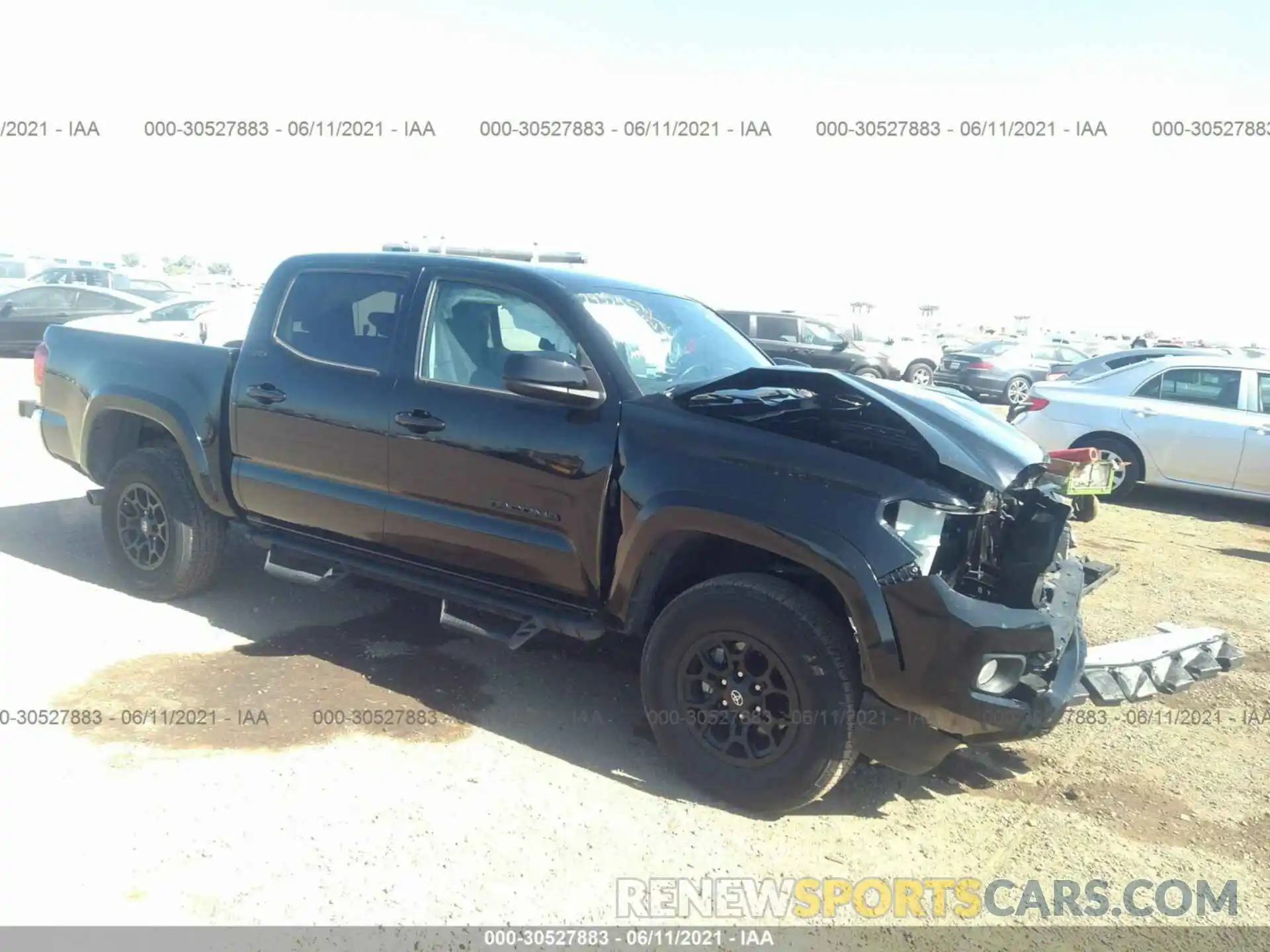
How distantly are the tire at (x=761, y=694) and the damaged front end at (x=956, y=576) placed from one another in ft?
0.47

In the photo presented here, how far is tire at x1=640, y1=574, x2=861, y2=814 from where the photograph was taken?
3293mm

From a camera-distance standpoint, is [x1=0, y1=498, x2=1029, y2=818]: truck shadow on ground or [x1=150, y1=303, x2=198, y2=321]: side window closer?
[x1=0, y1=498, x2=1029, y2=818]: truck shadow on ground

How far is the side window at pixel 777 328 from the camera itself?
763 inches

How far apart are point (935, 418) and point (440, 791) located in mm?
2370

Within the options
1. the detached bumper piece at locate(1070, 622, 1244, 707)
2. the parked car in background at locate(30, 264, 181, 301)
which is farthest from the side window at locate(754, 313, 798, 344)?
the detached bumper piece at locate(1070, 622, 1244, 707)

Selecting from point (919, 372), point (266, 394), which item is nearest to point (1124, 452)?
point (266, 394)

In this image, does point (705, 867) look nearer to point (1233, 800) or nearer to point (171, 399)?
point (1233, 800)

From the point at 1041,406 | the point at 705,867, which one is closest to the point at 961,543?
the point at 705,867

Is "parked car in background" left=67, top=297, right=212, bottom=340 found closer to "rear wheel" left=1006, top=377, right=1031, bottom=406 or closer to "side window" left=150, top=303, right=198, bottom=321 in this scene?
"side window" left=150, top=303, right=198, bottom=321

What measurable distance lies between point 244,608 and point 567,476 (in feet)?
8.28

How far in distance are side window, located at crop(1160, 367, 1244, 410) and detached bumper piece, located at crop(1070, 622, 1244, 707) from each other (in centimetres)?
576

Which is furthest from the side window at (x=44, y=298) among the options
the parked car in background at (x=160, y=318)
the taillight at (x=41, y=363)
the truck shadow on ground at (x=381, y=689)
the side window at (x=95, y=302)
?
the truck shadow on ground at (x=381, y=689)

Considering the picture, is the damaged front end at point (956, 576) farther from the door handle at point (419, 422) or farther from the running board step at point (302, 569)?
the running board step at point (302, 569)

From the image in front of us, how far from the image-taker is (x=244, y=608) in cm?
532
